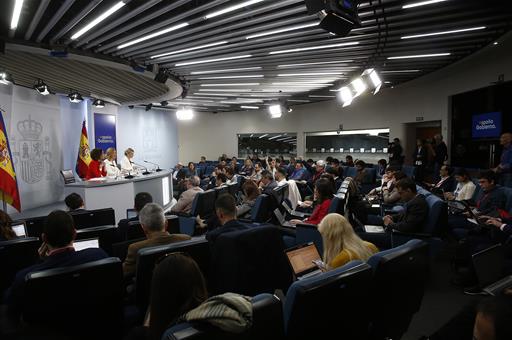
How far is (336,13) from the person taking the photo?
11.1 feet

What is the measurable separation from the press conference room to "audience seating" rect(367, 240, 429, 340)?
0.5 inches

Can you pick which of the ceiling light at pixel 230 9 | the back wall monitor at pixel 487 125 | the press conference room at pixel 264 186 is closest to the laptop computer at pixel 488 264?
the press conference room at pixel 264 186

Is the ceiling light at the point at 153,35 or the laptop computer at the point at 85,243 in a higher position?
the ceiling light at the point at 153,35

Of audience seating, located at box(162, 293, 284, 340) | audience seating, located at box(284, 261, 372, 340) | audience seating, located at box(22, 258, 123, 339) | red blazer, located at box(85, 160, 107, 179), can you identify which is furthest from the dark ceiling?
audience seating, located at box(162, 293, 284, 340)

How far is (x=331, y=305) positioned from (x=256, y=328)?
48cm

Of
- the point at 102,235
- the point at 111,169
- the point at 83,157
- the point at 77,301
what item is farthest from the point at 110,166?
the point at 77,301

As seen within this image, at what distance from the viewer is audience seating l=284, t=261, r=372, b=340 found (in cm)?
153

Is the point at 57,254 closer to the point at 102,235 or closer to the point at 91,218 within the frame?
the point at 102,235

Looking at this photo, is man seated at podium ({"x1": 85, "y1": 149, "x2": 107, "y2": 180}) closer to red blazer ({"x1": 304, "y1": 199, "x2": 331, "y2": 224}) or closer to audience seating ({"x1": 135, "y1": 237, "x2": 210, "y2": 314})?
red blazer ({"x1": 304, "y1": 199, "x2": 331, "y2": 224})

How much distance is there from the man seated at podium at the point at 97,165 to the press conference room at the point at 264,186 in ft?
0.17

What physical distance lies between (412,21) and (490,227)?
3.03m

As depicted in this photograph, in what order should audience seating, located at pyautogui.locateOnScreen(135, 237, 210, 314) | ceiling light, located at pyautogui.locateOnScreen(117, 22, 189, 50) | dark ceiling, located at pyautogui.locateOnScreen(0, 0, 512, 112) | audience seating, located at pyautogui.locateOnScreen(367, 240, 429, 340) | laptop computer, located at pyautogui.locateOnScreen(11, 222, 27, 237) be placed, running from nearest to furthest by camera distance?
audience seating, located at pyautogui.locateOnScreen(367, 240, 429, 340) < audience seating, located at pyautogui.locateOnScreen(135, 237, 210, 314) < laptop computer, located at pyautogui.locateOnScreen(11, 222, 27, 237) < dark ceiling, located at pyautogui.locateOnScreen(0, 0, 512, 112) < ceiling light, located at pyautogui.locateOnScreen(117, 22, 189, 50)

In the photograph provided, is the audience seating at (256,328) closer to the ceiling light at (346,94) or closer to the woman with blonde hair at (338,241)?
the woman with blonde hair at (338,241)

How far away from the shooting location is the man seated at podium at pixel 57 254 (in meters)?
1.94
